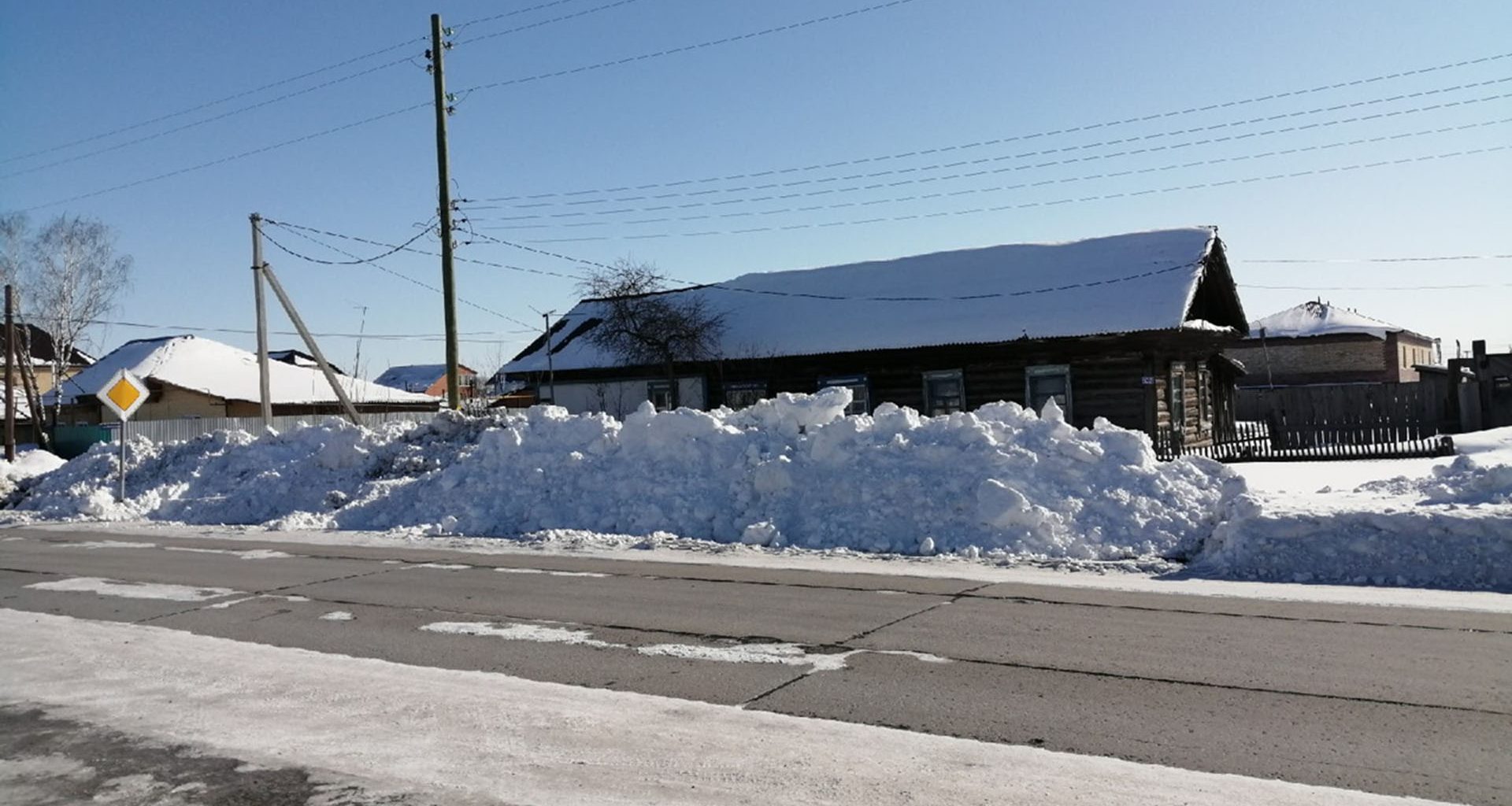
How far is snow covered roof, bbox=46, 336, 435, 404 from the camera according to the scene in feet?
174

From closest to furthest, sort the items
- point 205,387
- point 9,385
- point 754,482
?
point 754,482 < point 9,385 < point 205,387

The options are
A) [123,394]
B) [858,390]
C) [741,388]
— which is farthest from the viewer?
[741,388]

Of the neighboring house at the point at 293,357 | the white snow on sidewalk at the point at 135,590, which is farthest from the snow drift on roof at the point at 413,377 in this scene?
the white snow on sidewalk at the point at 135,590

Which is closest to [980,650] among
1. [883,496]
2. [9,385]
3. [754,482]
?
[883,496]

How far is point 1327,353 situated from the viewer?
62656 mm

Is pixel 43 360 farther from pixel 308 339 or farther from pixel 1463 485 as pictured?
pixel 1463 485

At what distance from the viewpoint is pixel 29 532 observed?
2041cm

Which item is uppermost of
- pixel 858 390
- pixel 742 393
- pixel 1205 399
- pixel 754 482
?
pixel 742 393

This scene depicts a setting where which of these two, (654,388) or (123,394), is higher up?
(654,388)

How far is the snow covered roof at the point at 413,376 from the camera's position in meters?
108

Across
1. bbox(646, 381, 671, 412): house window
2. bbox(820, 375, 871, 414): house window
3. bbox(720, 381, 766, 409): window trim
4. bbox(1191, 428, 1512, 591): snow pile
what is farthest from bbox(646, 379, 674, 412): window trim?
bbox(1191, 428, 1512, 591): snow pile

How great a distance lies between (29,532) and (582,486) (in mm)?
10667

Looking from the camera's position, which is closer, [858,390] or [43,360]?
[858,390]

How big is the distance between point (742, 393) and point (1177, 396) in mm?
12099
